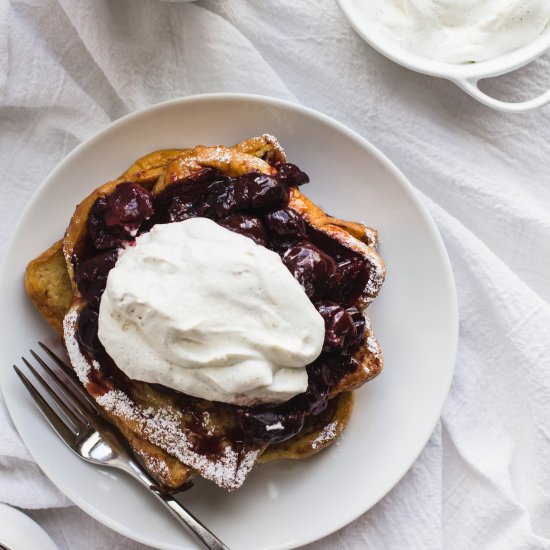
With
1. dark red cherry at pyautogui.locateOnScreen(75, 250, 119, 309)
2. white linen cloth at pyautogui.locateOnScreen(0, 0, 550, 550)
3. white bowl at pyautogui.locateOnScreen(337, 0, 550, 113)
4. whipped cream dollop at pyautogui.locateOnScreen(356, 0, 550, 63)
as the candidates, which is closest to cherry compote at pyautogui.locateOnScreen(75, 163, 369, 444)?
dark red cherry at pyautogui.locateOnScreen(75, 250, 119, 309)

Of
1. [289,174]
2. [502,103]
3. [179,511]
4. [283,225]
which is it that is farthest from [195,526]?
[502,103]

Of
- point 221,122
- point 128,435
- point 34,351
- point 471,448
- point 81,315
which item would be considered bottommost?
point 471,448

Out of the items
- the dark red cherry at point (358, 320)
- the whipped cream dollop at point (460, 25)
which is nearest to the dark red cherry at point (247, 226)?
the dark red cherry at point (358, 320)

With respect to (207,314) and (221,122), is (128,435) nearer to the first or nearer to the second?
(207,314)

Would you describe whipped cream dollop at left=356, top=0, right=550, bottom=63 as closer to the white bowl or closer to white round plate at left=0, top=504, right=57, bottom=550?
the white bowl

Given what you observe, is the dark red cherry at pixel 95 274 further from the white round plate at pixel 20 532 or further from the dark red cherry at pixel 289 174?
the white round plate at pixel 20 532

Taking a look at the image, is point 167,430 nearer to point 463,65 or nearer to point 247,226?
point 247,226

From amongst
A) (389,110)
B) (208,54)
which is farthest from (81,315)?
(389,110)
